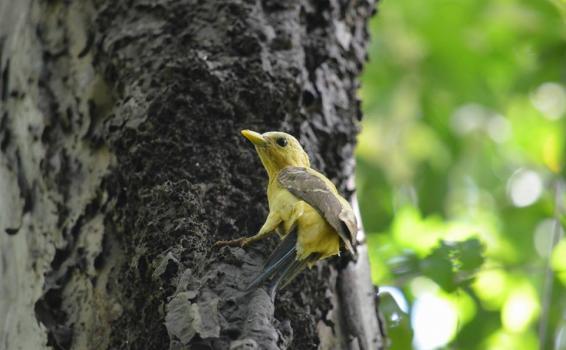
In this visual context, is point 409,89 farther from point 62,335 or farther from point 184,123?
point 62,335

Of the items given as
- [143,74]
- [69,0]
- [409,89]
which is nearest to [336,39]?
[143,74]

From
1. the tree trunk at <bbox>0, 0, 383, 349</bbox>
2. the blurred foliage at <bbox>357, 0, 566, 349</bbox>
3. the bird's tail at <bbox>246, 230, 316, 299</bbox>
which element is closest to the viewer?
the bird's tail at <bbox>246, 230, 316, 299</bbox>

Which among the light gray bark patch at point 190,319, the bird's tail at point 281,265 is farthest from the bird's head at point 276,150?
the light gray bark patch at point 190,319

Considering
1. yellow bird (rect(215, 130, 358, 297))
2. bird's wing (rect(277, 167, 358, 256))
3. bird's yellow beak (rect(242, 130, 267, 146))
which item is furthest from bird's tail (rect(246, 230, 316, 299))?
bird's yellow beak (rect(242, 130, 267, 146))

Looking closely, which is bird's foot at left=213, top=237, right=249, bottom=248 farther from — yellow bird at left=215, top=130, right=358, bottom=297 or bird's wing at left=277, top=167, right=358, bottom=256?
bird's wing at left=277, top=167, right=358, bottom=256

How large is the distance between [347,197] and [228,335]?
1.21 m

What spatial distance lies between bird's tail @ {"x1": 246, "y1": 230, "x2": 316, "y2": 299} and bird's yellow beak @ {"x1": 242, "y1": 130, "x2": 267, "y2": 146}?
0.46m

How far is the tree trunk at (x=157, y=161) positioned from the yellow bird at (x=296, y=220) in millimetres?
66

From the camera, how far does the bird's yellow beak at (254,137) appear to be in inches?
100

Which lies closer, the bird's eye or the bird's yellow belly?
the bird's yellow belly

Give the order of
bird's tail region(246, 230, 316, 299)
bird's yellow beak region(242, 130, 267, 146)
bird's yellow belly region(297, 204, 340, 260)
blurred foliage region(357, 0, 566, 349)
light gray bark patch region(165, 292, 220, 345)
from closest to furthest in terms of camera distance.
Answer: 1. light gray bark patch region(165, 292, 220, 345)
2. bird's tail region(246, 230, 316, 299)
3. bird's yellow belly region(297, 204, 340, 260)
4. bird's yellow beak region(242, 130, 267, 146)
5. blurred foliage region(357, 0, 566, 349)

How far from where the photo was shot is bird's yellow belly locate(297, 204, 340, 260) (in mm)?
2172

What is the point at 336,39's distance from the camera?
3156 mm

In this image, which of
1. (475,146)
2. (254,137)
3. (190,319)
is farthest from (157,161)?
(475,146)
